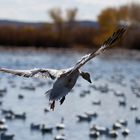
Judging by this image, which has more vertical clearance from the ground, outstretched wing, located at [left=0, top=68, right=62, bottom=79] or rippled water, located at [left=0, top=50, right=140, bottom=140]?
outstretched wing, located at [left=0, top=68, right=62, bottom=79]

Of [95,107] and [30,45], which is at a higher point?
[95,107]

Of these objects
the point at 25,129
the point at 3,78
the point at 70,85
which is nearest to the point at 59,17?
the point at 3,78

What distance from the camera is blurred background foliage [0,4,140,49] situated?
6956 centimetres

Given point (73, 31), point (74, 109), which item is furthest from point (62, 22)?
point (74, 109)

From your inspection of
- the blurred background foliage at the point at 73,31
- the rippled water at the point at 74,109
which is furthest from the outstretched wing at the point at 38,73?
the blurred background foliage at the point at 73,31

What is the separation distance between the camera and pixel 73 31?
77.9m

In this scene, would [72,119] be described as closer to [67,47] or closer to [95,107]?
[95,107]

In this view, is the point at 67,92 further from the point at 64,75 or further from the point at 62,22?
the point at 62,22

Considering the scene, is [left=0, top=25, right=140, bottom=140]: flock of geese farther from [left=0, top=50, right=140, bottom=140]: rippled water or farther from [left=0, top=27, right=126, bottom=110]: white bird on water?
[left=0, top=50, right=140, bottom=140]: rippled water

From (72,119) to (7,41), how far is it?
159ft

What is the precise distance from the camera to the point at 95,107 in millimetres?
25484

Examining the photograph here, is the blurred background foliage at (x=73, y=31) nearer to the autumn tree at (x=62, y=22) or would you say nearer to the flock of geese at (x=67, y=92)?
the autumn tree at (x=62, y=22)

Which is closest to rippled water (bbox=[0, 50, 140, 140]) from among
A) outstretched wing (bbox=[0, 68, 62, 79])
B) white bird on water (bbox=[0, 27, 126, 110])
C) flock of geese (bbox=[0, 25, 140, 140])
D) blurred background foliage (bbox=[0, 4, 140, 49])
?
flock of geese (bbox=[0, 25, 140, 140])

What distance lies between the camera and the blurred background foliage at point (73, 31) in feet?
228
